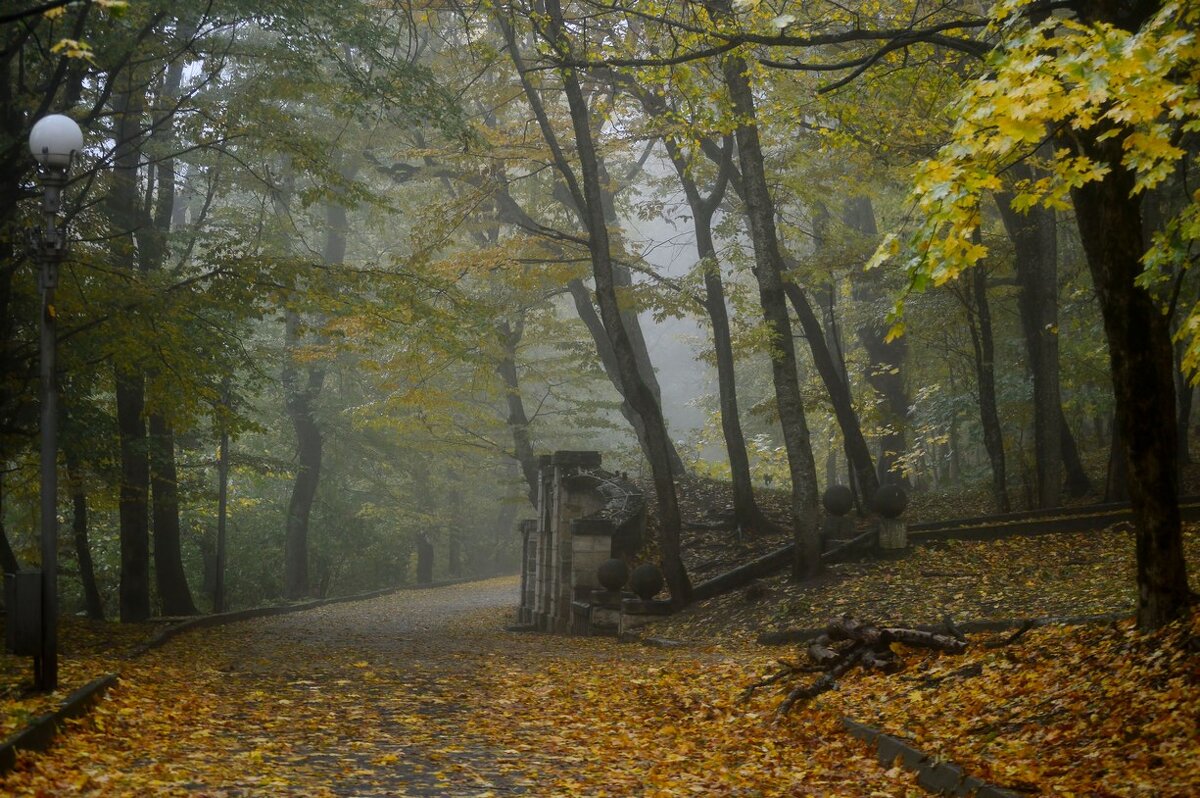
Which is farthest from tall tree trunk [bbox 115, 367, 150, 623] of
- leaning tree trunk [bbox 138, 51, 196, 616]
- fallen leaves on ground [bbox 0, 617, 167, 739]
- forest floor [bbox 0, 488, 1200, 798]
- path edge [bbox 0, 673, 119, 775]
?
path edge [bbox 0, 673, 119, 775]

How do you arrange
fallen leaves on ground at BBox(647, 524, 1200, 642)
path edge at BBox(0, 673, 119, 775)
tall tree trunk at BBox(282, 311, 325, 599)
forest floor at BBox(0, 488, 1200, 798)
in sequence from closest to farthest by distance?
path edge at BBox(0, 673, 119, 775)
forest floor at BBox(0, 488, 1200, 798)
fallen leaves on ground at BBox(647, 524, 1200, 642)
tall tree trunk at BBox(282, 311, 325, 599)

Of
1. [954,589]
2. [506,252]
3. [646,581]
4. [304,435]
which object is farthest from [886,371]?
[304,435]

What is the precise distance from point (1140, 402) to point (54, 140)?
7.81 m

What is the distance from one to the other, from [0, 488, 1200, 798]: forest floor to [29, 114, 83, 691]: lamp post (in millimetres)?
439

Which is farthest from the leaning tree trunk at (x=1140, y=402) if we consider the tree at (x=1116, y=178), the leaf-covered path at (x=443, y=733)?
the leaf-covered path at (x=443, y=733)

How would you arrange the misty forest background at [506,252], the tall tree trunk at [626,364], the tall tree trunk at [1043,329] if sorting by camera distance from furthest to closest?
the tall tree trunk at [1043,329], the tall tree trunk at [626,364], the misty forest background at [506,252]

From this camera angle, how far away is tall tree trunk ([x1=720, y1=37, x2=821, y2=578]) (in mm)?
14422

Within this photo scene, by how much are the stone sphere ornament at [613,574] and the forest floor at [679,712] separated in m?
2.40

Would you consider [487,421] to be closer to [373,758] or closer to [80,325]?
[80,325]

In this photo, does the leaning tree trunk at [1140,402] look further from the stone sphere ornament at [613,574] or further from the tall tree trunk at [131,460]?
the tall tree trunk at [131,460]

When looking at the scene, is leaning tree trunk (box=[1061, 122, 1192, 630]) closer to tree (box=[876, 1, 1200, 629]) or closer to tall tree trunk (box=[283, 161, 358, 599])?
tree (box=[876, 1, 1200, 629])

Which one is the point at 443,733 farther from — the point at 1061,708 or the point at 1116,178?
the point at 1116,178

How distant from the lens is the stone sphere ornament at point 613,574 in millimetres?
15719

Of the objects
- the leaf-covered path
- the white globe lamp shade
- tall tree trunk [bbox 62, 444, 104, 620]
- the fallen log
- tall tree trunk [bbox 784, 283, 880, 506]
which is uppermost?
the white globe lamp shade
